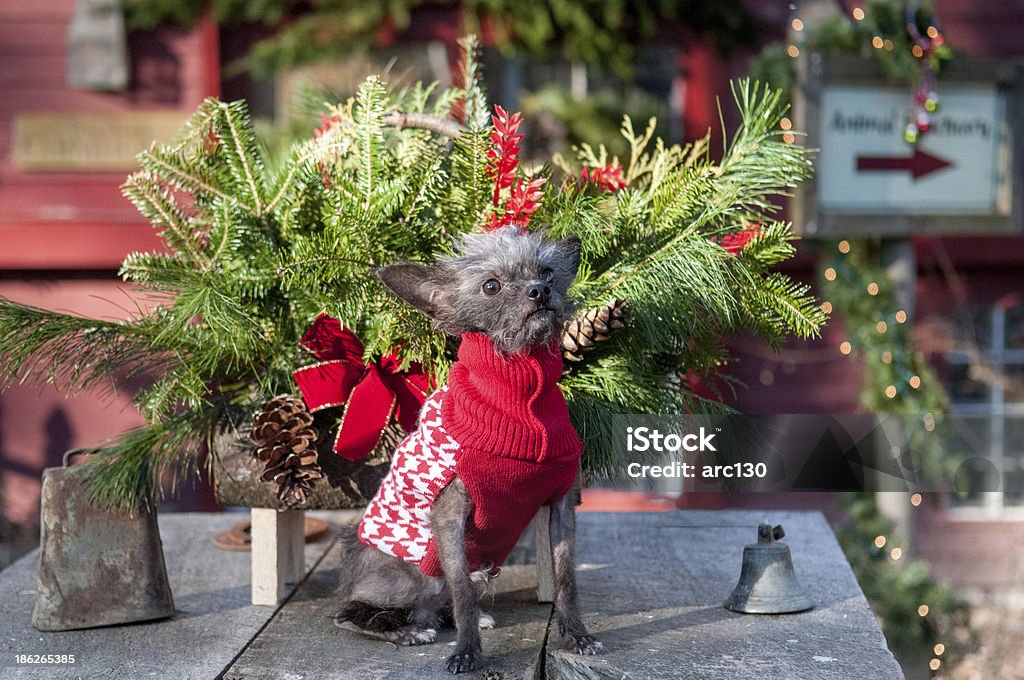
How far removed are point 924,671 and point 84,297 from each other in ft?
15.5

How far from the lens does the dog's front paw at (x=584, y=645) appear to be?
245 centimetres

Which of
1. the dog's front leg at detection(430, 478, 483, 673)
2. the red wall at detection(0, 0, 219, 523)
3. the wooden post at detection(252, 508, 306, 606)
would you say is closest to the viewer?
the dog's front leg at detection(430, 478, 483, 673)

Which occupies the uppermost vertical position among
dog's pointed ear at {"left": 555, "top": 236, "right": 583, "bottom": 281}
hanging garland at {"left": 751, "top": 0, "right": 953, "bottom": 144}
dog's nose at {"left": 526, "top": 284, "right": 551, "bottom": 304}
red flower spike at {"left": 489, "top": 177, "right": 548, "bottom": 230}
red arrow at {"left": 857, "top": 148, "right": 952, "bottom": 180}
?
hanging garland at {"left": 751, "top": 0, "right": 953, "bottom": 144}

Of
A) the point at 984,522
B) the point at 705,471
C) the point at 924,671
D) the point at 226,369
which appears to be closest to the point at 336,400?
the point at 226,369

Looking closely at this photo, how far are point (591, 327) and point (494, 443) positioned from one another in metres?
0.40

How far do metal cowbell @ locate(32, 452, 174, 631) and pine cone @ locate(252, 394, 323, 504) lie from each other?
0.38 m

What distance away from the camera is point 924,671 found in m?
4.56

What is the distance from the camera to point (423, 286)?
2.37 metres

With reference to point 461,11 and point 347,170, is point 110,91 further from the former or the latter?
point 347,170

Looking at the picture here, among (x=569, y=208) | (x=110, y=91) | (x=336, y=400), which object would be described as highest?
(x=110, y=91)

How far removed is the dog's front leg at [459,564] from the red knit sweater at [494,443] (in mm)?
28

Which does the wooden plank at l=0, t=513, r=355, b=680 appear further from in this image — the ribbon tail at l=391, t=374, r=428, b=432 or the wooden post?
the ribbon tail at l=391, t=374, r=428, b=432

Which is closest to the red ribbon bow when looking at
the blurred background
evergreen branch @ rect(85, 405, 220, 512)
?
evergreen branch @ rect(85, 405, 220, 512)

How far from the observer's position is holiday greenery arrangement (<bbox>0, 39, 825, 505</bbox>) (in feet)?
8.55
